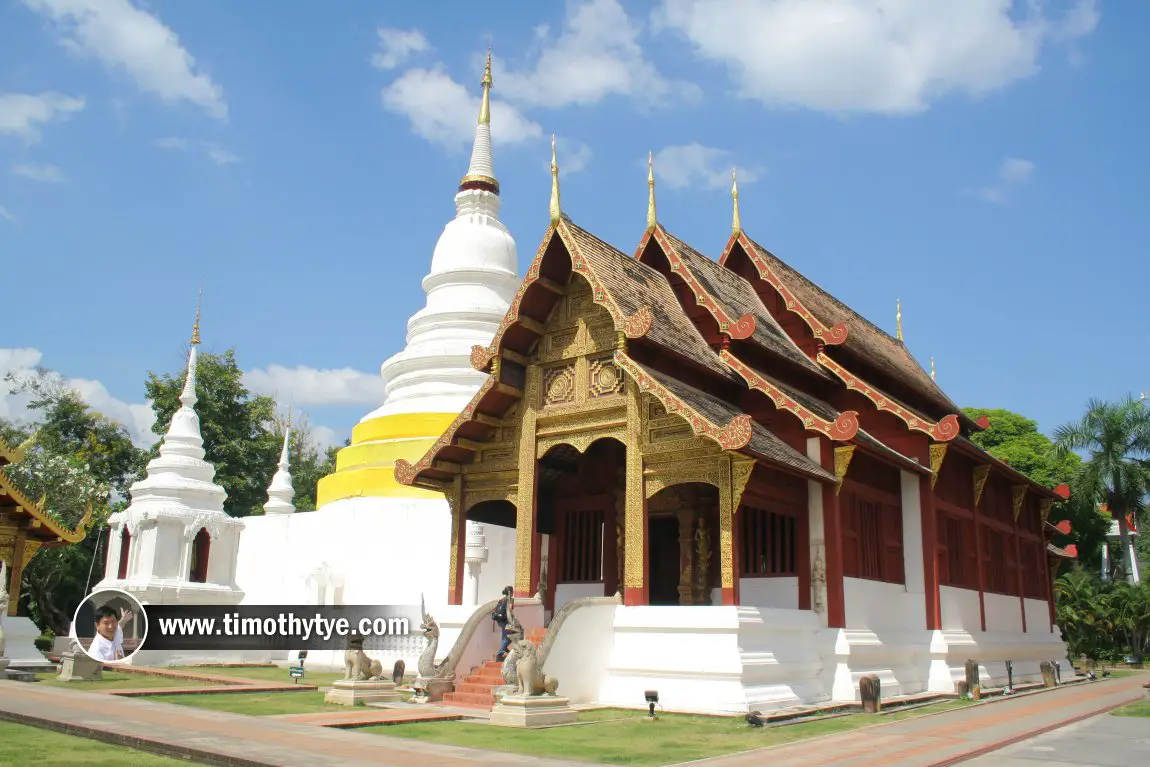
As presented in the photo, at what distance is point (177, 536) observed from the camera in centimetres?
2295

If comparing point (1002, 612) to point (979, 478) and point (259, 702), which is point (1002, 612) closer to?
point (979, 478)

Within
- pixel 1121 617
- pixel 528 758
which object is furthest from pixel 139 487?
pixel 1121 617

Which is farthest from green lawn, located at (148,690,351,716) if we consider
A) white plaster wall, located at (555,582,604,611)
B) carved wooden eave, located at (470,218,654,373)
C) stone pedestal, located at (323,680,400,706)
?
carved wooden eave, located at (470,218,654,373)

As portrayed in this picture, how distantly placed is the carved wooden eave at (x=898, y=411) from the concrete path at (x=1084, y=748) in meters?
4.49

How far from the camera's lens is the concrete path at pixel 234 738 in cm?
747

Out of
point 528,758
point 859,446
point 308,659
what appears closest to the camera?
point 528,758

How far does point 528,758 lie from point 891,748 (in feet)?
11.6

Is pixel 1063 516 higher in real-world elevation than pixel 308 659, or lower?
higher

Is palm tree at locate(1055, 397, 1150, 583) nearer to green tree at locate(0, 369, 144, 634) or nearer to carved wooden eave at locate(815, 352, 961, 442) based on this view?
carved wooden eave at locate(815, 352, 961, 442)

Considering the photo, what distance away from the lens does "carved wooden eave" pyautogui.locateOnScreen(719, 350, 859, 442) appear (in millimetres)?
12852

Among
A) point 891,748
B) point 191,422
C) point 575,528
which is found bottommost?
point 891,748

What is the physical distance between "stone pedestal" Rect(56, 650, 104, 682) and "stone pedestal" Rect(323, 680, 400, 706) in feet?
17.8

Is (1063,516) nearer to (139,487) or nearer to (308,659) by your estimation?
(308,659)

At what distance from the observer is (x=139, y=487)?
23.8 m
